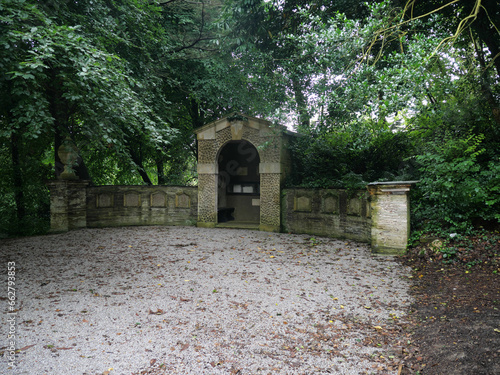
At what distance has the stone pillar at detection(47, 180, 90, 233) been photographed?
8.61 metres

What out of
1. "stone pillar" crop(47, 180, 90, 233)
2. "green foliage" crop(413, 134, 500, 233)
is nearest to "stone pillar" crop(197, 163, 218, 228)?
"stone pillar" crop(47, 180, 90, 233)

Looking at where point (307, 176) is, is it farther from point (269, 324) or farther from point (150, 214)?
point (269, 324)

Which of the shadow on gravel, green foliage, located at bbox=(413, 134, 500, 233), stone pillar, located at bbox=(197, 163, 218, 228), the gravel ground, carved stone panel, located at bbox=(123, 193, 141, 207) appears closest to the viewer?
the shadow on gravel

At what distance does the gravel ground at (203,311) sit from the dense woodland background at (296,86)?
2.39 meters

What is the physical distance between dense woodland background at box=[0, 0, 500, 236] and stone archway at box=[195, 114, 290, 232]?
0.66m

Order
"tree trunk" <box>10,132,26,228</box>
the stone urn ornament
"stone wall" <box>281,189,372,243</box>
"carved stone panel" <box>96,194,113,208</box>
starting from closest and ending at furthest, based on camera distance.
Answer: "stone wall" <box>281,189,372,243</box>
the stone urn ornament
"tree trunk" <box>10,132,26,228</box>
"carved stone panel" <box>96,194,113,208</box>

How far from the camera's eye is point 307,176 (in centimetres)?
959

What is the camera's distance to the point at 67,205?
886cm

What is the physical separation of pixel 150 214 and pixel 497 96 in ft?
31.6

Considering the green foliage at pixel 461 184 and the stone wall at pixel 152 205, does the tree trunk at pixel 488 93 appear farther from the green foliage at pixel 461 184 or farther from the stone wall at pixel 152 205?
the stone wall at pixel 152 205

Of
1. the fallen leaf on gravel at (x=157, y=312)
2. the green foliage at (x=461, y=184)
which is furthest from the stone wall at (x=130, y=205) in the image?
the green foliage at (x=461, y=184)

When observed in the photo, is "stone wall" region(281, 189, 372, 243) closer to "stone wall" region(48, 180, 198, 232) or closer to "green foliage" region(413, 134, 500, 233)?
"green foliage" region(413, 134, 500, 233)

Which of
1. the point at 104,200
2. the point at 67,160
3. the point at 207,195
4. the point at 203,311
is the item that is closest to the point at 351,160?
the point at 207,195

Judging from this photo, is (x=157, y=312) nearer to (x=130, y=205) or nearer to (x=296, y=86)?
(x=130, y=205)
